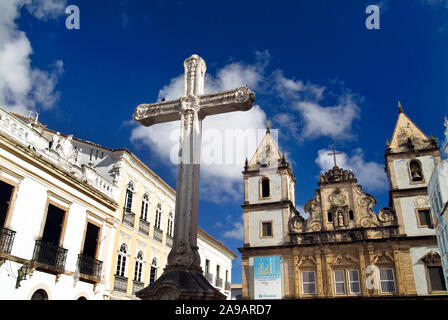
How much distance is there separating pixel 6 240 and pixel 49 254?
2115 millimetres

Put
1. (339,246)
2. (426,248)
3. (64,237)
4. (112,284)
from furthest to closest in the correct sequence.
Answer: (339,246) < (426,248) < (112,284) < (64,237)

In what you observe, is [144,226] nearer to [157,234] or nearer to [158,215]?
[157,234]

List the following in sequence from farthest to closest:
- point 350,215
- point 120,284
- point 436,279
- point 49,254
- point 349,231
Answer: point 350,215 → point 349,231 → point 436,279 → point 120,284 → point 49,254

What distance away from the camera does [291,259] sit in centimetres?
2897

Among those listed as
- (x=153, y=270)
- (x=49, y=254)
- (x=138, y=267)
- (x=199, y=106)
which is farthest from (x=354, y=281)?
(x=199, y=106)

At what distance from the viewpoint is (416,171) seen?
28891 mm

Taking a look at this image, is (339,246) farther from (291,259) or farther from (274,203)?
(274,203)

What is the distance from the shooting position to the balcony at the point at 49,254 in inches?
543

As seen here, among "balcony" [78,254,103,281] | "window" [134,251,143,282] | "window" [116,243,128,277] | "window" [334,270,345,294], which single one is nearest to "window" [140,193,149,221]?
"window" [134,251,143,282]

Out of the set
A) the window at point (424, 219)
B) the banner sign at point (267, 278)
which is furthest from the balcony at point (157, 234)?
the window at point (424, 219)

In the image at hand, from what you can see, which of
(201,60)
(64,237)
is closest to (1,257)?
(64,237)

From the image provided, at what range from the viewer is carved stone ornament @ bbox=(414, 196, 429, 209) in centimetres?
2723

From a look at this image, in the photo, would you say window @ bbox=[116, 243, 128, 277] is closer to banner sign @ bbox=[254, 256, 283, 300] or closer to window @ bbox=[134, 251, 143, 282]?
window @ bbox=[134, 251, 143, 282]
